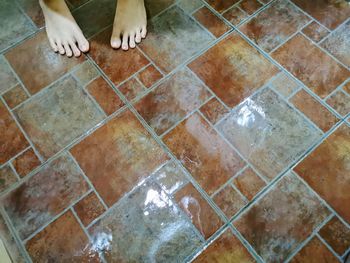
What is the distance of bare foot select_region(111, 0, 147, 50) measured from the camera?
1.52m

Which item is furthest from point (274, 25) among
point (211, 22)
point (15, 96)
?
point (15, 96)

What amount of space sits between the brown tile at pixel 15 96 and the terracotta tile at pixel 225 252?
986 mm

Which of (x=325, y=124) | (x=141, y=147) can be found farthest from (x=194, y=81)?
(x=325, y=124)

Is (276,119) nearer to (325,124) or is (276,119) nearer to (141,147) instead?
(325,124)

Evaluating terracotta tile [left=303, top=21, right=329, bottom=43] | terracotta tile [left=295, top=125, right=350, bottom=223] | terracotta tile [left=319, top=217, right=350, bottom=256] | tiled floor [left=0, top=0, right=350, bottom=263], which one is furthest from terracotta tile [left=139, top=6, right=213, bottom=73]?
terracotta tile [left=319, top=217, right=350, bottom=256]

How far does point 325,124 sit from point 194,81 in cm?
57

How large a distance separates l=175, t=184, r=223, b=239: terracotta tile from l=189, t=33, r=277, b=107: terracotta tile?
0.42 metres

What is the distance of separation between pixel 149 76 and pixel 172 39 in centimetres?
23

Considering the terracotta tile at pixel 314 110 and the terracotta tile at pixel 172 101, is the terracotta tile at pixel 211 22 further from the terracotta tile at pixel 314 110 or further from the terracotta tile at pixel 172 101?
the terracotta tile at pixel 314 110

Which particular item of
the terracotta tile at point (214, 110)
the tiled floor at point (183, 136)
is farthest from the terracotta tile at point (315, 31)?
the terracotta tile at point (214, 110)

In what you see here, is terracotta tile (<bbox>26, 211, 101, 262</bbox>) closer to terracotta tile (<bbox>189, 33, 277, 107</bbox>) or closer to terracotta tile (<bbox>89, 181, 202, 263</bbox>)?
terracotta tile (<bbox>89, 181, 202, 263</bbox>)

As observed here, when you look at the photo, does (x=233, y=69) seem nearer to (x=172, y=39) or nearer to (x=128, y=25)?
(x=172, y=39)

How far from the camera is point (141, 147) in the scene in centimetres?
131

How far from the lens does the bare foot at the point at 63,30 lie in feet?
4.92
